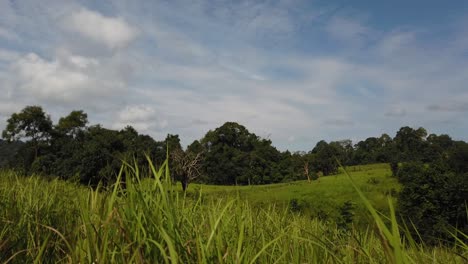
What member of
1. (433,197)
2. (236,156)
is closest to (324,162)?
(236,156)

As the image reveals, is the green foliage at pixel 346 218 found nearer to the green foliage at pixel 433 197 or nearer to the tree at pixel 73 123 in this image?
the green foliage at pixel 433 197

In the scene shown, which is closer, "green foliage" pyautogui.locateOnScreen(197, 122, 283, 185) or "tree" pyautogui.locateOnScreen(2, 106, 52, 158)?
"tree" pyautogui.locateOnScreen(2, 106, 52, 158)

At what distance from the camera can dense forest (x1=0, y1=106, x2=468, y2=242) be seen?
153 feet

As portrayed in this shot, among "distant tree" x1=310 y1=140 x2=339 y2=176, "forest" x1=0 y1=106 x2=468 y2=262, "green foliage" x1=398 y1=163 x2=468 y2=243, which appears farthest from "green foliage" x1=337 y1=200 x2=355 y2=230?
"distant tree" x1=310 y1=140 x2=339 y2=176

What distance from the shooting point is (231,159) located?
11331 centimetres

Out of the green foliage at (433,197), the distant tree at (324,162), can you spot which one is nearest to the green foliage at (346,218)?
the green foliage at (433,197)

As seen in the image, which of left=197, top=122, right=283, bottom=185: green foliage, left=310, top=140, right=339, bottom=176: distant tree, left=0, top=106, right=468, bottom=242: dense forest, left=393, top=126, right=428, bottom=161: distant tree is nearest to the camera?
left=0, top=106, right=468, bottom=242: dense forest

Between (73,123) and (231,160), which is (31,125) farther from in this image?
(231,160)

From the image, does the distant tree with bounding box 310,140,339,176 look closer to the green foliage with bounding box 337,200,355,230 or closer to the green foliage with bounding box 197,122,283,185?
the green foliage with bounding box 197,122,283,185

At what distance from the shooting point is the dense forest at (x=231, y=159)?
153ft

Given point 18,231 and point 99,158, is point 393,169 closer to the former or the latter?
point 99,158

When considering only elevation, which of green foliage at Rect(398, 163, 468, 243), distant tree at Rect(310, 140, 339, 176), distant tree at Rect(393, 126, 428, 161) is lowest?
green foliage at Rect(398, 163, 468, 243)

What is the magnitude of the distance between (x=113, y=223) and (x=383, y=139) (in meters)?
→ 153

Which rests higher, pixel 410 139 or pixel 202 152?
pixel 410 139
